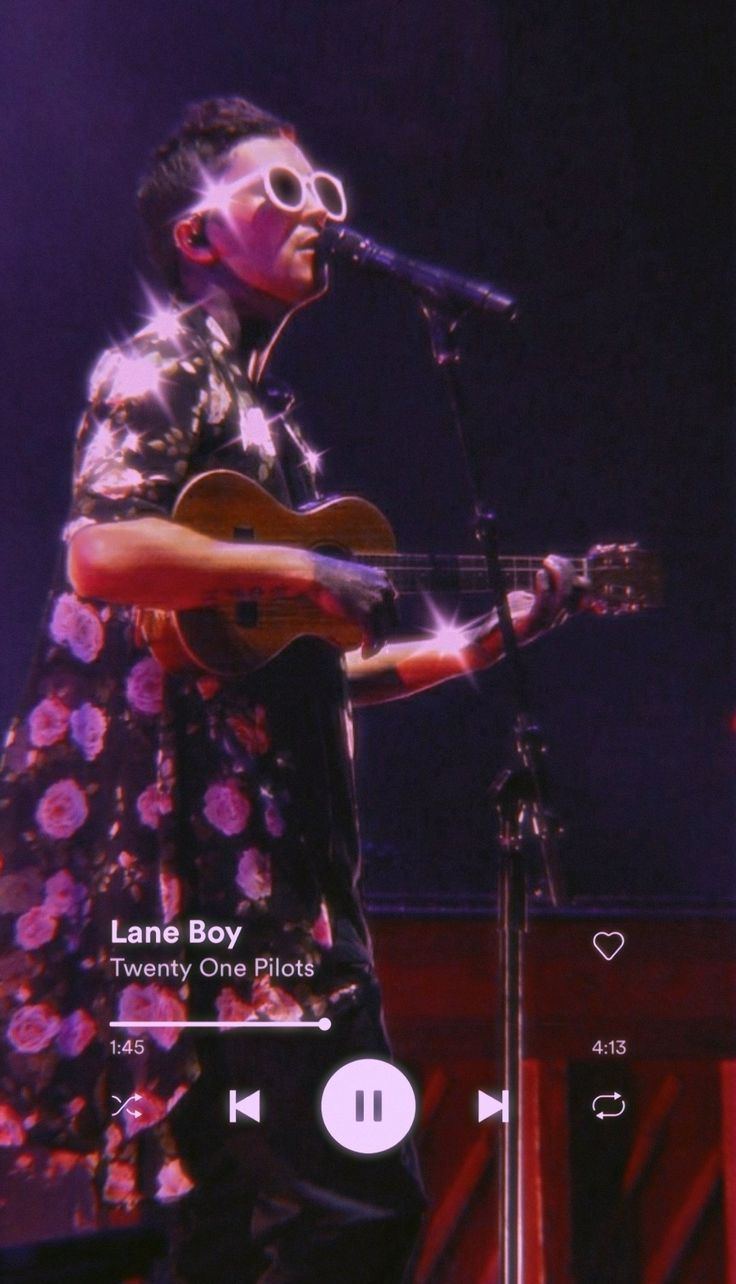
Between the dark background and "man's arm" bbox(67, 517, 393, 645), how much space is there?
0.07 metres

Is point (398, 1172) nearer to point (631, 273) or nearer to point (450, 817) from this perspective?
point (450, 817)

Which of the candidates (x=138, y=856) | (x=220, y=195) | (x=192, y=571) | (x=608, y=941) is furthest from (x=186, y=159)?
(x=608, y=941)

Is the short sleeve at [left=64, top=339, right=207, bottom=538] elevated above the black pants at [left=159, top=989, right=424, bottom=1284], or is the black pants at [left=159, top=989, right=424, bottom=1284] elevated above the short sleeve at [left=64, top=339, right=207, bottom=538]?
the short sleeve at [left=64, top=339, right=207, bottom=538]

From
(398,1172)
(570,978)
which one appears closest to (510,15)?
(570,978)

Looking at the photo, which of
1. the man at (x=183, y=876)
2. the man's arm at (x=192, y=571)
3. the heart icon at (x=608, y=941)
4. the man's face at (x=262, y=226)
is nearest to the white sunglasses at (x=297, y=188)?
the man's face at (x=262, y=226)

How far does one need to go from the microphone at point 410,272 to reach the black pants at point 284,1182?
45 centimetres

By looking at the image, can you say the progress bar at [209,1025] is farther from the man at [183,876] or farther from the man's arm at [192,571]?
the man's arm at [192,571]

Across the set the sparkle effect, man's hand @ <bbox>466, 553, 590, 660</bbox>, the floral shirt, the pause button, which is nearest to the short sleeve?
the floral shirt

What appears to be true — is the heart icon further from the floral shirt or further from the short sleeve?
the short sleeve

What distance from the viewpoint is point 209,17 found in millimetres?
889

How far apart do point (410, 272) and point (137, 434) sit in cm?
21

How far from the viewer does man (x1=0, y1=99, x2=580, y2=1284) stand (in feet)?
2.48

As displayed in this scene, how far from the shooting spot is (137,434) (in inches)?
30.8

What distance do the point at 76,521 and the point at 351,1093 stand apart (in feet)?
1.25
